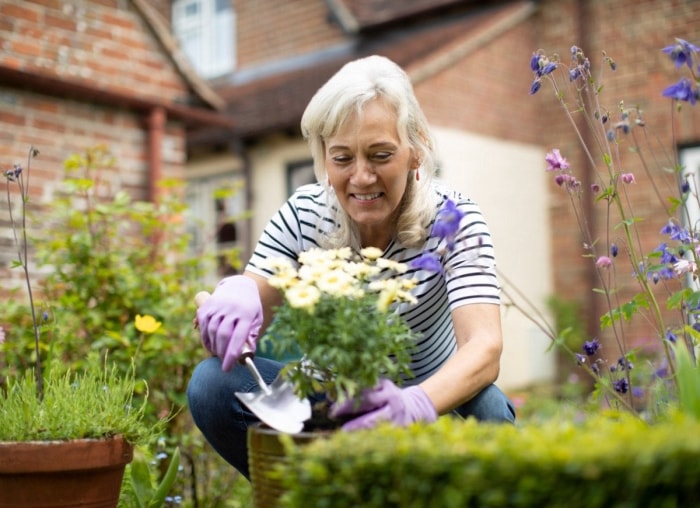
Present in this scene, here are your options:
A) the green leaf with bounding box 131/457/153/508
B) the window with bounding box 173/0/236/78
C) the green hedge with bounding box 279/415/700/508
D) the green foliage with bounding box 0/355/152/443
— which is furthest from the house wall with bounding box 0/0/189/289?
the window with bounding box 173/0/236/78

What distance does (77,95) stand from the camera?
16.2 ft

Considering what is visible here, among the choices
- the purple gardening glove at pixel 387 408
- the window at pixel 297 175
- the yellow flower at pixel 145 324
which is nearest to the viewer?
the purple gardening glove at pixel 387 408

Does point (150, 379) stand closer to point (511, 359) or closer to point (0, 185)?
point (0, 185)

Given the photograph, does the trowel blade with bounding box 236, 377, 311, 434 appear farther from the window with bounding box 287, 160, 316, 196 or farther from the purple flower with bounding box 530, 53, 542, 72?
the window with bounding box 287, 160, 316, 196

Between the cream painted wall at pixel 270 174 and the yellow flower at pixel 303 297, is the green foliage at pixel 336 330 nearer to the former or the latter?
the yellow flower at pixel 303 297

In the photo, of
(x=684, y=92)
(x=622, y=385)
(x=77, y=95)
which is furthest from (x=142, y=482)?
(x=77, y=95)

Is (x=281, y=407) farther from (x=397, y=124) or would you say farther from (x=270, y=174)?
(x=270, y=174)

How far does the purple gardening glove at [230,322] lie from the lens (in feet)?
6.11

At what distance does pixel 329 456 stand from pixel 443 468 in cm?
18

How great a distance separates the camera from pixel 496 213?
27.6ft

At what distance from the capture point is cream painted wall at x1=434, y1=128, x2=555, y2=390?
8234mm

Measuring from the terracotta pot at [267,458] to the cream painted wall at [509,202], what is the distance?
21.3 feet

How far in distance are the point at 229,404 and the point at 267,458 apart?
20.8 inches

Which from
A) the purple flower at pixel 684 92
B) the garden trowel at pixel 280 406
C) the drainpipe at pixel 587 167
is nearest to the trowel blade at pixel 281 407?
the garden trowel at pixel 280 406
